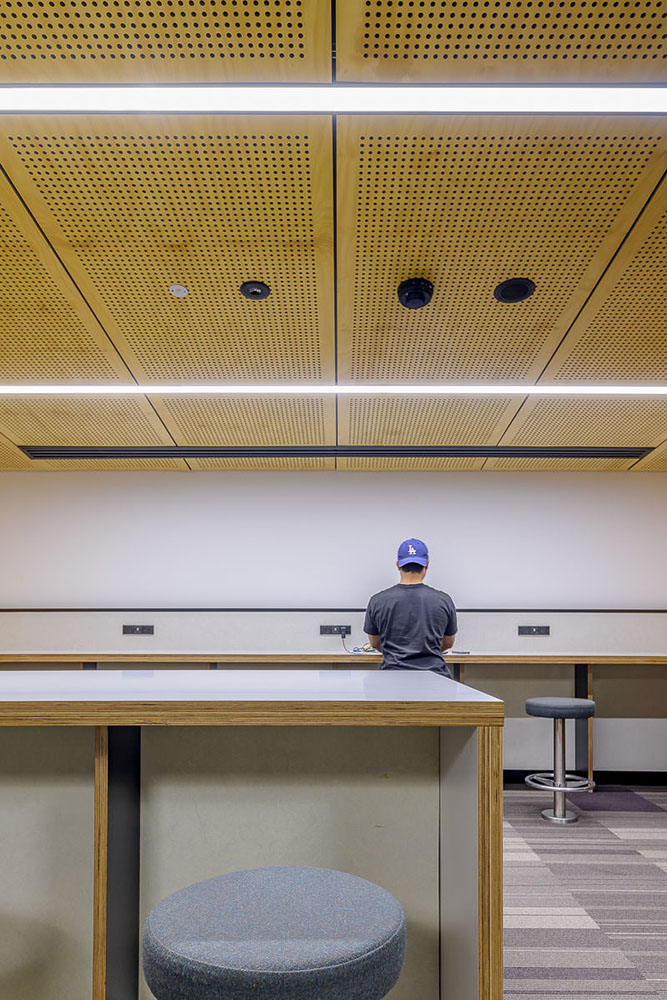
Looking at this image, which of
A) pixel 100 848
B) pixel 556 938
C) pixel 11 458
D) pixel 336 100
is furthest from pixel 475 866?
pixel 11 458

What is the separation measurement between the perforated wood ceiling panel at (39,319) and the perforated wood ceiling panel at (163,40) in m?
0.52

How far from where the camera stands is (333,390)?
3637 mm

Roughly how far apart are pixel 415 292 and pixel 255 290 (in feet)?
2.06

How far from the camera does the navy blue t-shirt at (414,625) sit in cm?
318

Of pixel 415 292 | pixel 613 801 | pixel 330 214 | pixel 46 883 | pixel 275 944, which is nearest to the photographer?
pixel 275 944

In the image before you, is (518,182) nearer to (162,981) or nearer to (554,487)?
(162,981)

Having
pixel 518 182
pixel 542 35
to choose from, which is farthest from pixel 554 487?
pixel 542 35

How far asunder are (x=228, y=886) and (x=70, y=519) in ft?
14.9

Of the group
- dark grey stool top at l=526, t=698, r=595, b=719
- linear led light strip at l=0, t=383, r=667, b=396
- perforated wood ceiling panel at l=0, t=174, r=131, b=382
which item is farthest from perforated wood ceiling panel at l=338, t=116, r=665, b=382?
dark grey stool top at l=526, t=698, r=595, b=719

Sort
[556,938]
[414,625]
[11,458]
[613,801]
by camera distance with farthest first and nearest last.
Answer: [11,458]
[613,801]
[414,625]
[556,938]

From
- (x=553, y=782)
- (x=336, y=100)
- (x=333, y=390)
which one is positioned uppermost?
(x=336, y=100)

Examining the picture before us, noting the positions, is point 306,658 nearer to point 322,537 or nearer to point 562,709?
point 322,537

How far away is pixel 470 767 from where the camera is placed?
133 centimetres

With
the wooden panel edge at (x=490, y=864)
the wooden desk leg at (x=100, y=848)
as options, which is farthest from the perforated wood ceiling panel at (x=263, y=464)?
the wooden panel edge at (x=490, y=864)
